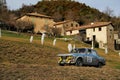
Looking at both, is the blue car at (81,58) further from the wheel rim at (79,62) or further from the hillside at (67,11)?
the hillside at (67,11)

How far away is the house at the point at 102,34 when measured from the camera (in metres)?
82.1

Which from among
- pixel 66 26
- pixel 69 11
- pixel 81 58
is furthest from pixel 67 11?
pixel 81 58

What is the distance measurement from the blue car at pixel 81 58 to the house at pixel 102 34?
55096 mm

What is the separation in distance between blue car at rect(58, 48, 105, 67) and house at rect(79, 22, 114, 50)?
55096 millimetres

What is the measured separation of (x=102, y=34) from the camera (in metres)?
83.2

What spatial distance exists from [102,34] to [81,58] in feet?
199

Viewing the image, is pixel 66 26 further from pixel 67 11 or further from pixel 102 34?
pixel 67 11

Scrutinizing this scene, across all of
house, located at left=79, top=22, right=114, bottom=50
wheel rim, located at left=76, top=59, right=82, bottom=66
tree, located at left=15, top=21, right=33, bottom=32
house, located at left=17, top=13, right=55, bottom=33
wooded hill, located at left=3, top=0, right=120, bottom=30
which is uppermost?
wooded hill, located at left=3, top=0, right=120, bottom=30

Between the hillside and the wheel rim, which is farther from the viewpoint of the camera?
the hillside

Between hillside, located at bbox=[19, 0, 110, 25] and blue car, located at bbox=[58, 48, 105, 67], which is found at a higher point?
hillside, located at bbox=[19, 0, 110, 25]

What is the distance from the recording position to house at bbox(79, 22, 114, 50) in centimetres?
8206

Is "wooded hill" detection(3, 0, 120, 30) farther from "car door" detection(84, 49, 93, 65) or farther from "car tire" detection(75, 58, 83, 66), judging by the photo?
"car tire" detection(75, 58, 83, 66)

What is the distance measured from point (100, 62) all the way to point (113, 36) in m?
60.6

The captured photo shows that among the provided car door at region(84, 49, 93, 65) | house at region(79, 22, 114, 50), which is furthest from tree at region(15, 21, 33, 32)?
car door at region(84, 49, 93, 65)
